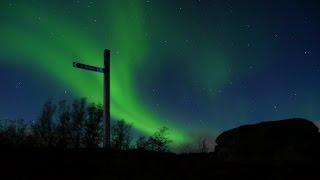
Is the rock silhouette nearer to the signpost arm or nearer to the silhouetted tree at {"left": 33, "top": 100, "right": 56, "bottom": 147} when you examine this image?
the signpost arm

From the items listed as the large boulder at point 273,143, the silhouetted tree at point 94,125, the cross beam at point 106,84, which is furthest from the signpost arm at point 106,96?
the silhouetted tree at point 94,125

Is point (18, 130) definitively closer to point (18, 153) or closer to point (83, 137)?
point (83, 137)

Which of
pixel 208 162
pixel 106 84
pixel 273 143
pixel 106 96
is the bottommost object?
pixel 208 162

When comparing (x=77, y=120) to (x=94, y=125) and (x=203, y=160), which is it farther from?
(x=203, y=160)

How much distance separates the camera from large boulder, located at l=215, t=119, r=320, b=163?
40.9 feet

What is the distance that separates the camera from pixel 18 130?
29688 millimetres

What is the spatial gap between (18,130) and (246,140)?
2141cm

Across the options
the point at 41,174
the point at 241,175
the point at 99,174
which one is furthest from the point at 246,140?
the point at 41,174

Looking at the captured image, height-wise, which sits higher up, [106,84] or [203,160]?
[106,84]

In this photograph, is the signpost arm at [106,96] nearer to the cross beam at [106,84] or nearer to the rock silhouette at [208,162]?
the cross beam at [106,84]

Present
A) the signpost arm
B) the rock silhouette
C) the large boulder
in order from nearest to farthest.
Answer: the rock silhouette < the large boulder < the signpost arm

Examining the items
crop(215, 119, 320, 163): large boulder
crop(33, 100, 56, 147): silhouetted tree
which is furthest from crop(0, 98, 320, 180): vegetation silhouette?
crop(33, 100, 56, 147): silhouetted tree

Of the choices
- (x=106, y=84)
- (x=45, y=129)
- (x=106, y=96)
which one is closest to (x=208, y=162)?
(x=106, y=96)

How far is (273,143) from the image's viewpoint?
13062 millimetres
